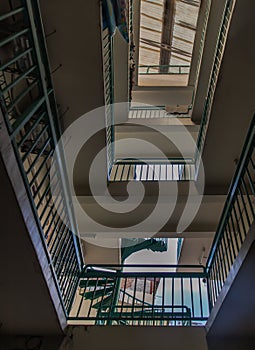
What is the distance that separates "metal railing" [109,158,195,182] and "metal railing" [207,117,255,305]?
2.13 m

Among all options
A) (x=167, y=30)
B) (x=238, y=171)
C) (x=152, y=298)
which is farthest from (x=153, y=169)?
(x=167, y=30)

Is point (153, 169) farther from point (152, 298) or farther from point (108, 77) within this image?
point (152, 298)

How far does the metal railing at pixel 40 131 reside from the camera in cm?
166

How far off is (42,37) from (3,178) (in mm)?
1012

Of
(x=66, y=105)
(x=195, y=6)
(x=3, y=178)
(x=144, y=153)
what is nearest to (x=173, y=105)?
(x=144, y=153)

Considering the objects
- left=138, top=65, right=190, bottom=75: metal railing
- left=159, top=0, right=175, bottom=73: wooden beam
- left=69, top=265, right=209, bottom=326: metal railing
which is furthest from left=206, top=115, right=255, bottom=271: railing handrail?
left=138, top=65, right=190, bottom=75: metal railing

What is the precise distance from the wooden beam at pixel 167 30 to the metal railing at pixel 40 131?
4.28 metres

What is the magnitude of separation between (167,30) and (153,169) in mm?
3584

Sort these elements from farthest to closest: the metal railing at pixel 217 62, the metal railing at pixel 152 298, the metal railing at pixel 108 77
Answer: the metal railing at pixel 108 77 < the metal railing at pixel 217 62 < the metal railing at pixel 152 298

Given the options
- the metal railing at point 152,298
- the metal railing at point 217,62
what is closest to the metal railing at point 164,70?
the metal railing at point 217,62

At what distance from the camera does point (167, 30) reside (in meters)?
7.07

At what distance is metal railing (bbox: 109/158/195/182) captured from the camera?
524 centimetres

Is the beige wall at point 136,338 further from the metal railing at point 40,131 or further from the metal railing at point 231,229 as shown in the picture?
the metal railing at point 231,229

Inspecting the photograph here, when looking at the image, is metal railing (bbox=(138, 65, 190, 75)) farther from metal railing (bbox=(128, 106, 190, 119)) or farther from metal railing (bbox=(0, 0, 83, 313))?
metal railing (bbox=(0, 0, 83, 313))
